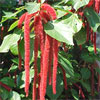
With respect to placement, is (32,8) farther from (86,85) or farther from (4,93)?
(86,85)

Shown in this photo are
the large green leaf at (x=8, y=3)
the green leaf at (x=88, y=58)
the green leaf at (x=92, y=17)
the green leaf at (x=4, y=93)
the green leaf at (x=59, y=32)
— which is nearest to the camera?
the green leaf at (x=59, y=32)

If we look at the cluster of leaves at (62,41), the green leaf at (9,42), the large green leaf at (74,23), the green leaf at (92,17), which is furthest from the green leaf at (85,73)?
the green leaf at (9,42)

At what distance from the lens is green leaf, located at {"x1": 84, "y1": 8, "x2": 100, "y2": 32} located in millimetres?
1468

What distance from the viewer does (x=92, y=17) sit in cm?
148

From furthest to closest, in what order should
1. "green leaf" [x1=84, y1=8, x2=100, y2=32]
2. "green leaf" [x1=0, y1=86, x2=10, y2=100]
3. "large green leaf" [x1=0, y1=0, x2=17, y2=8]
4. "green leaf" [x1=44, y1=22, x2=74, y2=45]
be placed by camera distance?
1. "large green leaf" [x1=0, y1=0, x2=17, y2=8]
2. "green leaf" [x1=0, y1=86, x2=10, y2=100]
3. "green leaf" [x1=84, y1=8, x2=100, y2=32]
4. "green leaf" [x1=44, y1=22, x2=74, y2=45]

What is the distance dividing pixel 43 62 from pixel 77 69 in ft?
5.35

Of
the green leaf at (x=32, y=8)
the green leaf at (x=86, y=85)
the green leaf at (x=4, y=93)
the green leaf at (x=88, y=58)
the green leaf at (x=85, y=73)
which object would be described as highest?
the green leaf at (x=32, y=8)

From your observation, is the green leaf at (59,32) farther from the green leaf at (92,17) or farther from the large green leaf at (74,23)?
the green leaf at (92,17)

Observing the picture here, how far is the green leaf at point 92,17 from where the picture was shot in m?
1.47

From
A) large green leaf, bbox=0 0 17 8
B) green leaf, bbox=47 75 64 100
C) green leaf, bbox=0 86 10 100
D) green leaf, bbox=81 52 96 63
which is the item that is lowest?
green leaf, bbox=81 52 96 63

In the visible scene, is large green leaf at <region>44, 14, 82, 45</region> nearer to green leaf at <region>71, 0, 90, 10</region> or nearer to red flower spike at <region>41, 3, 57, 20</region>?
red flower spike at <region>41, 3, 57, 20</region>

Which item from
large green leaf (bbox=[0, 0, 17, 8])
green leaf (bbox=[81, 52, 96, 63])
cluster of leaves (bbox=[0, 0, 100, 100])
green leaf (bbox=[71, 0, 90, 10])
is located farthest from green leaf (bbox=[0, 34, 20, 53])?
green leaf (bbox=[81, 52, 96, 63])

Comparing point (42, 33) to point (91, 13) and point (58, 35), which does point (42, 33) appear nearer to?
point (58, 35)

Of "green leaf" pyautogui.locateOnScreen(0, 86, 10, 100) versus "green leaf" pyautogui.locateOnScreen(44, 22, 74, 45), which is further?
"green leaf" pyautogui.locateOnScreen(0, 86, 10, 100)
